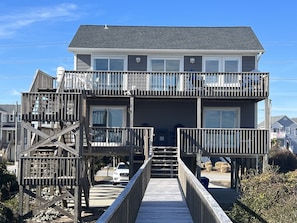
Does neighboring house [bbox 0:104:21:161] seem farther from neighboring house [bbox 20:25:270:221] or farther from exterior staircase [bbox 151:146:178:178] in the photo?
exterior staircase [bbox 151:146:178:178]

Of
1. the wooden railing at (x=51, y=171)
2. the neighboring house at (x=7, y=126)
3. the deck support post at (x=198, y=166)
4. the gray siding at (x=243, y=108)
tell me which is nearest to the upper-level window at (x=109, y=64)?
the gray siding at (x=243, y=108)

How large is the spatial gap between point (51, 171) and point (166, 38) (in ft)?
41.6

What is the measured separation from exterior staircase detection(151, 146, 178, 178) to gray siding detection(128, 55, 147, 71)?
19.0 feet

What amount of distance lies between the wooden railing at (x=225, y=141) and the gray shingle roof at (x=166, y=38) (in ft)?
19.6

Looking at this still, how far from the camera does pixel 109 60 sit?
2422 centimetres

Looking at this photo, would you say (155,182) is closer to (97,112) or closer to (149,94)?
(149,94)

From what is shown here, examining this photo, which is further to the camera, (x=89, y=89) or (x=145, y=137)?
(x=89, y=89)

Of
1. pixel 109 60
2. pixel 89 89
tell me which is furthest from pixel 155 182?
pixel 109 60

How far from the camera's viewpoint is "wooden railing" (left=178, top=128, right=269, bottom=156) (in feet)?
65.0

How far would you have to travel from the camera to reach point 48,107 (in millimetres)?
16453

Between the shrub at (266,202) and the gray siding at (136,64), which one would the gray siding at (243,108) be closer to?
the gray siding at (136,64)

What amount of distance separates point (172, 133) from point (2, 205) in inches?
382

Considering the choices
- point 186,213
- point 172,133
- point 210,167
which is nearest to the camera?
point 186,213

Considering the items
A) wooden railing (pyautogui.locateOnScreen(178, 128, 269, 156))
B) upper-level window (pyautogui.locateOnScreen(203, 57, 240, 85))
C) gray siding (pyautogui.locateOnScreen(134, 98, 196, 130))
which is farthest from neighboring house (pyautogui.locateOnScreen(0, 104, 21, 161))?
wooden railing (pyautogui.locateOnScreen(178, 128, 269, 156))
